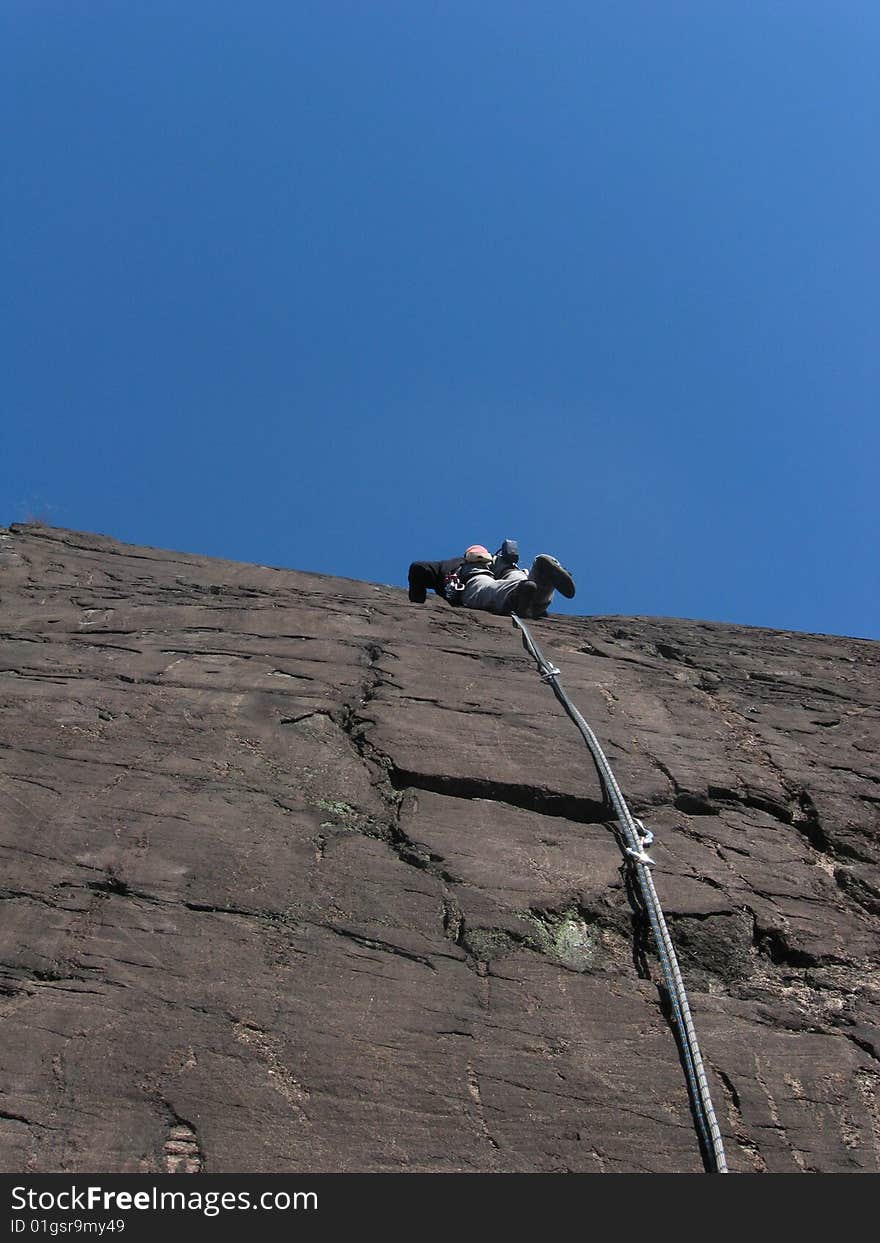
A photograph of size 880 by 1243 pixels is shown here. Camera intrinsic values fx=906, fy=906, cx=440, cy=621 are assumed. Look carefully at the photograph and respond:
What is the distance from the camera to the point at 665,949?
3607mm

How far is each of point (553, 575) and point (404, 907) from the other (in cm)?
409

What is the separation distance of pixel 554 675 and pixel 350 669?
4.21ft

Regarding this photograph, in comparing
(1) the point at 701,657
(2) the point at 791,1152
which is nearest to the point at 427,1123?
(2) the point at 791,1152

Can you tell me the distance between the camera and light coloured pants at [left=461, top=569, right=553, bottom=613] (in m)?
7.44

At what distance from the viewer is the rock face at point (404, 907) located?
2930mm

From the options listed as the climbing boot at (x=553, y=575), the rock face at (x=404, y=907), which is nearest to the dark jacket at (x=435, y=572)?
the climbing boot at (x=553, y=575)

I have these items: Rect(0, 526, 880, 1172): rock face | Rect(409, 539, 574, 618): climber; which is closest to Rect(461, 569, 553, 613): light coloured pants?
Rect(409, 539, 574, 618): climber

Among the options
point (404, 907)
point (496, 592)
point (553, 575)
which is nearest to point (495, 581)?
point (496, 592)

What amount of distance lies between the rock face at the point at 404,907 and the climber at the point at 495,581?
4.44 feet

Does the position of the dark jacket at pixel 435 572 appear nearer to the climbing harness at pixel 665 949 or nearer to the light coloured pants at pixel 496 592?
the light coloured pants at pixel 496 592

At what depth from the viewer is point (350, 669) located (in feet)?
18.4

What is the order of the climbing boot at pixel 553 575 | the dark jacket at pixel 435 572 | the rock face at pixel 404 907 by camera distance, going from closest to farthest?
1. the rock face at pixel 404 907
2. the climbing boot at pixel 553 575
3. the dark jacket at pixel 435 572

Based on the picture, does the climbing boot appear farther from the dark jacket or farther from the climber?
the dark jacket
